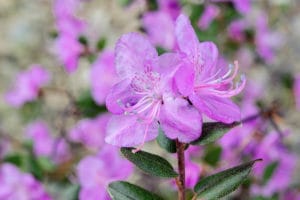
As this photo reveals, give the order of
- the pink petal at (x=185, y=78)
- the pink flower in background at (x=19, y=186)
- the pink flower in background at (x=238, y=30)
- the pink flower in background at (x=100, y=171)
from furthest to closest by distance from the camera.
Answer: the pink flower in background at (x=238, y=30) < the pink flower in background at (x=19, y=186) < the pink flower in background at (x=100, y=171) < the pink petal at (x=185, y=78)

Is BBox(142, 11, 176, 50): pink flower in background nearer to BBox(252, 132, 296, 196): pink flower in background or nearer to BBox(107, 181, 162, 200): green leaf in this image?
BBox(252, 132, 296, 196): pink flower in background

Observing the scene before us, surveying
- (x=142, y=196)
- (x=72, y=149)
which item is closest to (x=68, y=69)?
(x=72, y=149)

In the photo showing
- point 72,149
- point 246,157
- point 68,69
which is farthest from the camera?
point 72,149

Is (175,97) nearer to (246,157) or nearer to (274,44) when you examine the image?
(246,157)

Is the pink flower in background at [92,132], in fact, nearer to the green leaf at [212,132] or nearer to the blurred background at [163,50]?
the blurred background at [163,50]

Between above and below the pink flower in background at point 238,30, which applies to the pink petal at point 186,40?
above

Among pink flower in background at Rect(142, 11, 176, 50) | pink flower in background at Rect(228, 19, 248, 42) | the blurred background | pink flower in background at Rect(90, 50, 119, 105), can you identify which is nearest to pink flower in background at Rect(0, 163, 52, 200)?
the blurred background

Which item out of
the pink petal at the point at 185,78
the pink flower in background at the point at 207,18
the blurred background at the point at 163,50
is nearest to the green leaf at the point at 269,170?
the blurred background at the point at 163,50
